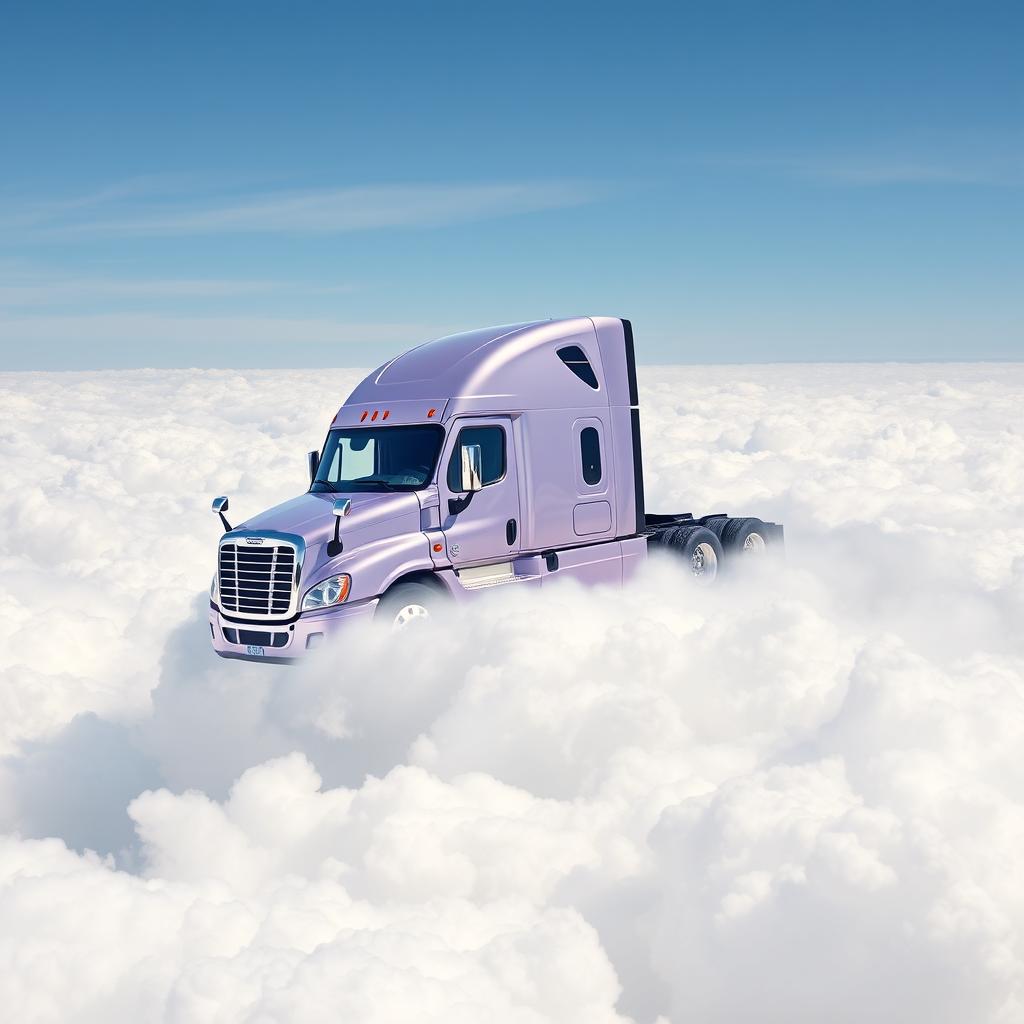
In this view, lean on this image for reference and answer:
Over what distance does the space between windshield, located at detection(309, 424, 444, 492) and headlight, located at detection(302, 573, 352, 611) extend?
1544 mm

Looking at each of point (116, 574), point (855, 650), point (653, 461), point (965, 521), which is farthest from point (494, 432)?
point (653, 461)

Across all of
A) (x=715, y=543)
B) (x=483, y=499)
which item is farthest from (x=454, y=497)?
(x=715, y=543)

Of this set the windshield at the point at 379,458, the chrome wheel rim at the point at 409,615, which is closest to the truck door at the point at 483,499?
the windshield at the point at 379,458

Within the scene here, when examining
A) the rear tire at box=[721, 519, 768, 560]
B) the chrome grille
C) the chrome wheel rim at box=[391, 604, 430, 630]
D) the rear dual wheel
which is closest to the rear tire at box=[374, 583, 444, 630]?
the chrome wheel rim at box=[391, 604, 430, 630]

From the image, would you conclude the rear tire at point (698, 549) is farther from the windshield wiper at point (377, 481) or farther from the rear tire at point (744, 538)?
the windshield wiper at point (377, 481)

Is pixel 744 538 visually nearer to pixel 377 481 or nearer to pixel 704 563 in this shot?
pixel 704 563

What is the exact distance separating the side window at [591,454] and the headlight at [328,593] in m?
4.08

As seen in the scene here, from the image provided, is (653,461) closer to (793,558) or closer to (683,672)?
(793,558)

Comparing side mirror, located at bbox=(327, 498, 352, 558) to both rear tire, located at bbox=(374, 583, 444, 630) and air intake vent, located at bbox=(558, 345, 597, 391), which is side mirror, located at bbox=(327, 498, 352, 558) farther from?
air intake vent, located at bbox=(558, 345, 597, 391)

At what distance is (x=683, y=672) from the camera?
Answer: 1304 cm

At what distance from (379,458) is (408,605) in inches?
78.9

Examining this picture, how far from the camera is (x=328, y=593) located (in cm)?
1174

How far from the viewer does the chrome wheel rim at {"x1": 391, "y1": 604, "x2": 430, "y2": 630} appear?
1226 centimetres

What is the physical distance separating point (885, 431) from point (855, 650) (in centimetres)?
16646
